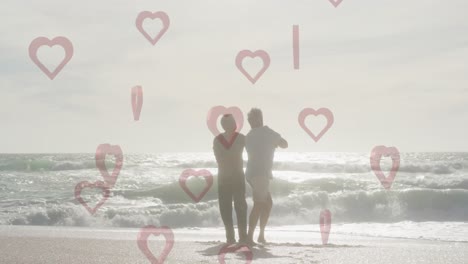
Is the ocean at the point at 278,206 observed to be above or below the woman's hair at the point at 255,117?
below

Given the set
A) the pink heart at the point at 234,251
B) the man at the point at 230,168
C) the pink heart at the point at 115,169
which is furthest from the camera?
the pink heart at the point at 115,169

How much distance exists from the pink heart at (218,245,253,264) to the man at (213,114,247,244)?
0.67 ft

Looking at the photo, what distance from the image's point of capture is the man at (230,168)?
21.5 feet

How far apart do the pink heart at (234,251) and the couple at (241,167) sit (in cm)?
19

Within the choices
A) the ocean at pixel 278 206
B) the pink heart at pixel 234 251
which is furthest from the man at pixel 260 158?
the ocean at pixel 278 206

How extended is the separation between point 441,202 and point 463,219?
135 centimetres

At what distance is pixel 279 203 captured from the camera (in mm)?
16359

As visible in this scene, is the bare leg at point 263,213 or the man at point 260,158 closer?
the man at point 260,158

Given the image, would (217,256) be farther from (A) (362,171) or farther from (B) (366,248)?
(A) (362,171)

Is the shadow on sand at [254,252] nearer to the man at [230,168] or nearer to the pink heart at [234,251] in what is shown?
the pink heart at [234,251]

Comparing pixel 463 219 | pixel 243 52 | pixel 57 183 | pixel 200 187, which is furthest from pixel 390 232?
pixel 57 183

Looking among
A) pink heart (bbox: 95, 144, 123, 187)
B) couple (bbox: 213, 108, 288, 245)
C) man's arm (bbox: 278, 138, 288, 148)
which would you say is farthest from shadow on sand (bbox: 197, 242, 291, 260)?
pink heart (bbox: 95, 144, 123, 187)

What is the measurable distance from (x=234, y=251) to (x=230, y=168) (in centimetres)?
89

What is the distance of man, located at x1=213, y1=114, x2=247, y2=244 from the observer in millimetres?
6566
